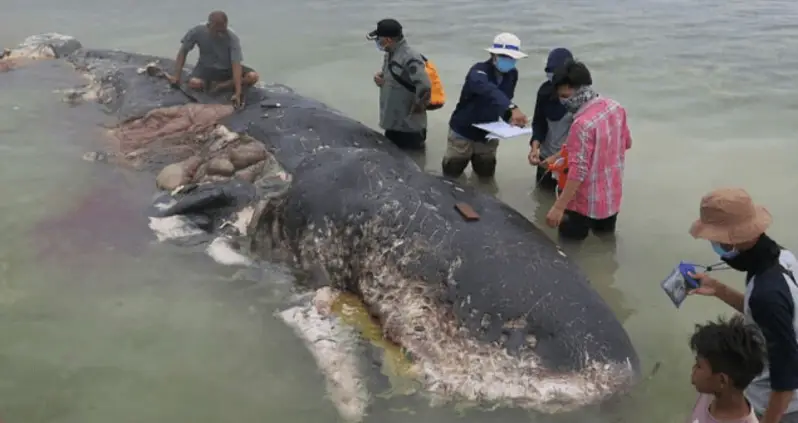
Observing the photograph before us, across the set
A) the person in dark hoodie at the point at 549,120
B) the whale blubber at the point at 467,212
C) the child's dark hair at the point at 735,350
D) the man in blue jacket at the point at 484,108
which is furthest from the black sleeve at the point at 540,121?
the child's dark hair at the point at 735,350

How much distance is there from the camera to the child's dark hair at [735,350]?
10.4ft

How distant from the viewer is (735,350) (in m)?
3.16

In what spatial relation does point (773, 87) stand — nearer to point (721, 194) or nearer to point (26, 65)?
point (721, 194)

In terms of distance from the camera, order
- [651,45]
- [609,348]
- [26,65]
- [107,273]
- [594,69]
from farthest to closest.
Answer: [651,45] → [594,69] → [26,65] → [107,273] → [609,348]

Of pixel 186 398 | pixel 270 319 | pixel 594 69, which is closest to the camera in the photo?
pixel 186 398

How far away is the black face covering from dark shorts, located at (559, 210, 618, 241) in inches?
111

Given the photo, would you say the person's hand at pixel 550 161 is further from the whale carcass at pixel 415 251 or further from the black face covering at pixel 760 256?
the black face covering at pixel 760 256

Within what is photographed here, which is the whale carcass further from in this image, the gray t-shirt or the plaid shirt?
the gray t-shirt

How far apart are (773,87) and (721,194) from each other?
9691 millimetres

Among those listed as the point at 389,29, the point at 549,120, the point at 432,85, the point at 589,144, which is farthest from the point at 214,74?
the point at 589,144

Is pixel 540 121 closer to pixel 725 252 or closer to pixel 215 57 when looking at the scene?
pixel 725 252

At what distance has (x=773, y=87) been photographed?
12203 mm

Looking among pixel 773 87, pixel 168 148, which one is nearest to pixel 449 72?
pixel 773 87

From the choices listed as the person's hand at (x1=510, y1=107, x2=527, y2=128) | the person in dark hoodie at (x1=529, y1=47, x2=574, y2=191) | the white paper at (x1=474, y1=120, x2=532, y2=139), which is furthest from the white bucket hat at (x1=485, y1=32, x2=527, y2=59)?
the white paper at (x1=474, y1=120, x2=532, y2=139)
